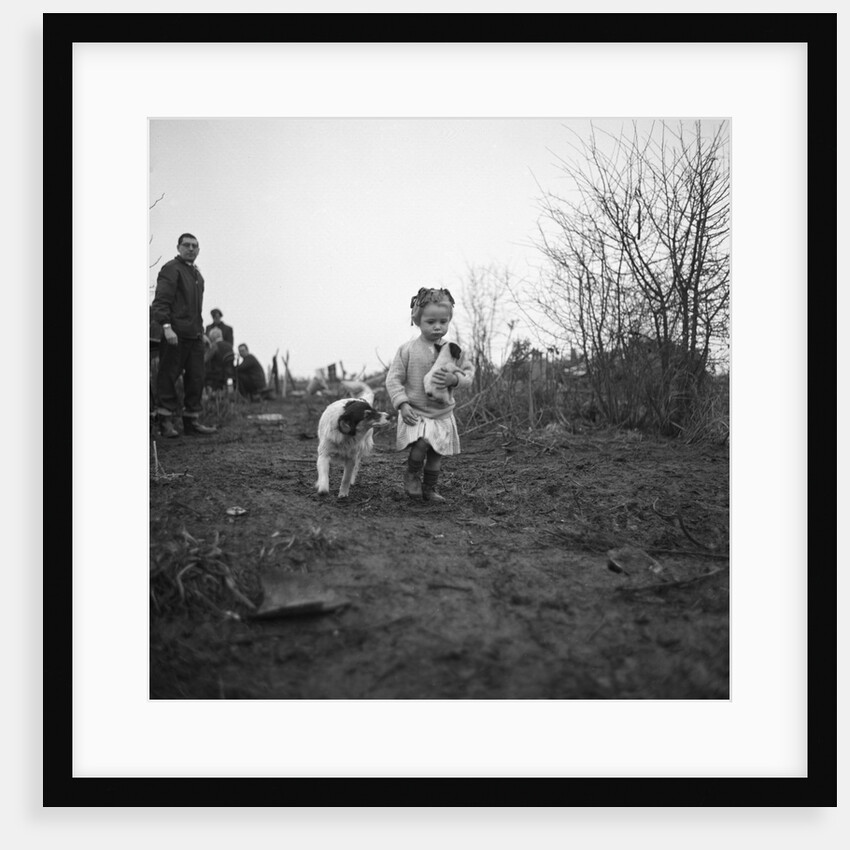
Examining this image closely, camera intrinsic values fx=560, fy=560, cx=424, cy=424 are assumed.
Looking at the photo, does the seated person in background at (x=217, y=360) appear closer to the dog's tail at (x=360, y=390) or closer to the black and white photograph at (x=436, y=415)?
the black and white photograph at (x=436, y=415)

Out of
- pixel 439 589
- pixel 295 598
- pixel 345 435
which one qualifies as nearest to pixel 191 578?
pixel 295 598

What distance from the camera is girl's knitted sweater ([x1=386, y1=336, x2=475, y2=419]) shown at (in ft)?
9.96

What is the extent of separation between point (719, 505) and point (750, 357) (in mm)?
628

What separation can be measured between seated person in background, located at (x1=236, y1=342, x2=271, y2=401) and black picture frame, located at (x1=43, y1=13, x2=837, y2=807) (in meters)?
1.36

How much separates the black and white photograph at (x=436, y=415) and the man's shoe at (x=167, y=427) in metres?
0.02

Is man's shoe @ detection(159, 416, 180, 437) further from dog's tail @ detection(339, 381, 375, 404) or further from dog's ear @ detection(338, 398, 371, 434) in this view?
dog's tail @ detection(339, 381, 375, 404)

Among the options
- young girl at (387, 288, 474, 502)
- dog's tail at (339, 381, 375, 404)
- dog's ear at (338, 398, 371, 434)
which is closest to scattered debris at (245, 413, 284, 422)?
dog's tail at (339, 381, 375, 404)

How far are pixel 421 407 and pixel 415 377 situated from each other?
0.17 metres

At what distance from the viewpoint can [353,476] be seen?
3.17 metres

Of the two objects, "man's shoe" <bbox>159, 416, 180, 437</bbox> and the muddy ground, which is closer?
the muddy ground
